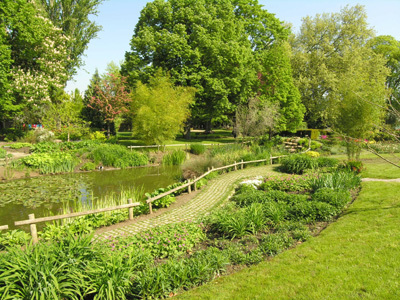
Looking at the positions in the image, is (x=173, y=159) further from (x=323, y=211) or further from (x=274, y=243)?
(x=274, y=243)

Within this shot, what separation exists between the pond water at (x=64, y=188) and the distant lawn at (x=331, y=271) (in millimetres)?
7093

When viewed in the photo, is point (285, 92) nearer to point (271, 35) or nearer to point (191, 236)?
point (271, 35)

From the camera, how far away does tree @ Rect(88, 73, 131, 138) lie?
28.4 metres

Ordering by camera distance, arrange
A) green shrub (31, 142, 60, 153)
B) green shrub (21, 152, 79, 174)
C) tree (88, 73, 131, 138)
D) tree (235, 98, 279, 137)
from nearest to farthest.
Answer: green shrub (21, 152, 79, 174) < green shrub (31, 142, 60, 153) < tree (235, 98, 279, 137) < tree (88, 73, 131, 138)

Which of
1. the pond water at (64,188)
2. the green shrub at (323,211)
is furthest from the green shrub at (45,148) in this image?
the green shrub at (323,211)

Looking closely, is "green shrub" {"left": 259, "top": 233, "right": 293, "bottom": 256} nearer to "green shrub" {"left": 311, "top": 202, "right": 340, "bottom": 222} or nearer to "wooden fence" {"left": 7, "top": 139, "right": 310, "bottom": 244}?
"green shrub" {"left": 311, "top": 202, "right": 340, "bottom": 222}

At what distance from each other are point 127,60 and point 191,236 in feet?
92.8

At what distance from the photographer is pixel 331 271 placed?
5.10 meters

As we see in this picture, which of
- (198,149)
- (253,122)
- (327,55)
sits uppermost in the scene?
(327,55)

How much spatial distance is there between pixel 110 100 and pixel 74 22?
1154 centimetres

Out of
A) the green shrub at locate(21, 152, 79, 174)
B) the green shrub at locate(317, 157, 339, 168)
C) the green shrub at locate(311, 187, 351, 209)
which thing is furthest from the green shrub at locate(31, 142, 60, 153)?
the green shrub at locate(311, 187, 351, 209)

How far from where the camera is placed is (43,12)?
28984 millimetres

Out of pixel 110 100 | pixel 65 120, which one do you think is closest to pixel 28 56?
pixel 65 120

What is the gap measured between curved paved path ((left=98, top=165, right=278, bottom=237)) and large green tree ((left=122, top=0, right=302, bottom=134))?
1690 centimetres
